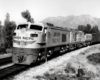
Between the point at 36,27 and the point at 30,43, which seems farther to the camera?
the point at 36,27

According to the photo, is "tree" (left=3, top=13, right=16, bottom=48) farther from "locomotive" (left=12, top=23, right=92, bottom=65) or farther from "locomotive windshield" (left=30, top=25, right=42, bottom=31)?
"locomotive windshield" (left=30, top=25, right=42, bottom=31)

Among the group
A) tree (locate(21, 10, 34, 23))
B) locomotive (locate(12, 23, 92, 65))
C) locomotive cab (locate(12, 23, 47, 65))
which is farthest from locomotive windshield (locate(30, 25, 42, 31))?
tree (locate(21, 10, 34, 23))

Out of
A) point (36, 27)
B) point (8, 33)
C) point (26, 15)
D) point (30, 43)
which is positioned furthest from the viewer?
point (26, 15)

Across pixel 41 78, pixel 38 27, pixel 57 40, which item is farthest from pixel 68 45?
pixel 41 78

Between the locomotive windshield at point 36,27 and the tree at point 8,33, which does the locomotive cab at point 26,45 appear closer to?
the locomotive windshield at point 36,27

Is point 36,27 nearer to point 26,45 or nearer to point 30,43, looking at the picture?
point 30,43

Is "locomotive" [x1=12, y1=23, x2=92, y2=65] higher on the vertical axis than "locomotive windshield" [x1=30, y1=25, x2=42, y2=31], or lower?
lower

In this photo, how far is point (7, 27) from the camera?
36.3m

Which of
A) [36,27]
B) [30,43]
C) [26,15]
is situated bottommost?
[30,43]

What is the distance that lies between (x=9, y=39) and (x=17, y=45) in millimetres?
21452

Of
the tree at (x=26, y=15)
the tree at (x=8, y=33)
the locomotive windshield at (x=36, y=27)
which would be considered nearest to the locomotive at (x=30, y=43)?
the locomotive windshield at (x=36, y=27)

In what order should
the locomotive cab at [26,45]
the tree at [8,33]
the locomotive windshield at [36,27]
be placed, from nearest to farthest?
1. the locomotive cab at [26,45]
2. the locomotive windshield at [36,27]
3. the tree at [8,33]

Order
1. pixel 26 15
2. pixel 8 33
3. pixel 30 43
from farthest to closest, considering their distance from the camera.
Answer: pixel 26 15 → pixel 8 33 → pixel 30 43

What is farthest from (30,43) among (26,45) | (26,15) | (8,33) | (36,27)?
(26,15)
